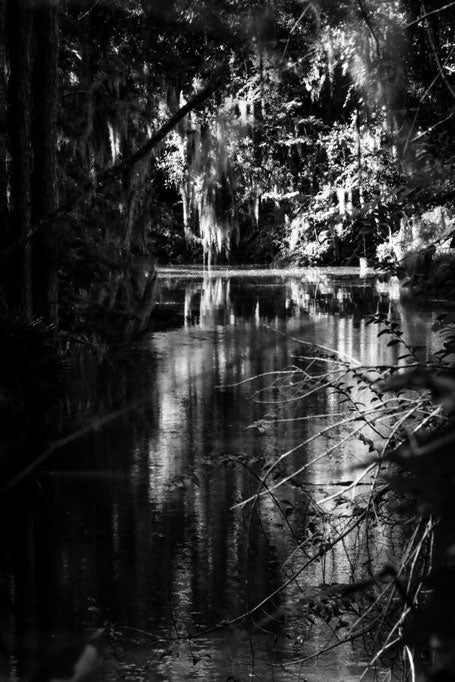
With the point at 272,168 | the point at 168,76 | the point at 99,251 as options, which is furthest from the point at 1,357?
the point at 272,168

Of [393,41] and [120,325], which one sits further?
[120,325]

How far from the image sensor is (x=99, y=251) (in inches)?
680

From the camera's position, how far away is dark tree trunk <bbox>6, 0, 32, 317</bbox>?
12.7 meters

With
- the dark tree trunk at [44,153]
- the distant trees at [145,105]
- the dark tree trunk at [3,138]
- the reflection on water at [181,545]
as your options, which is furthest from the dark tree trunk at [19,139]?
the reflection on water at [181,545]

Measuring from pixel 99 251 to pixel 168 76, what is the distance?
393 cm

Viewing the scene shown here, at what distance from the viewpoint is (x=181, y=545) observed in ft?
26.1

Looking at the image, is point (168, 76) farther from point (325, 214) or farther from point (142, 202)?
point (325, 214)

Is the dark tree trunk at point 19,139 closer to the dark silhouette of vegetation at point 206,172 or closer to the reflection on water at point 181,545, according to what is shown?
the dark silhouette of vegetation at point 206,172

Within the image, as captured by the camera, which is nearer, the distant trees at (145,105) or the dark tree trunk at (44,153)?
the distant trees at (145,105)

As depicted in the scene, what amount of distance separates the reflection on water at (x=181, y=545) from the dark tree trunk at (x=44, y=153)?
193cm

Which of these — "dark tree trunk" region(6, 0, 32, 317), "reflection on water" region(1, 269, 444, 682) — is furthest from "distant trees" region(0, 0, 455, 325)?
"reflection on water" region(1, 269, 444, 682)

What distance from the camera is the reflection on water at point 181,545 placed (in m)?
5.93

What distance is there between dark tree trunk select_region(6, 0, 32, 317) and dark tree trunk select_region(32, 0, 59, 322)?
29 centimetres

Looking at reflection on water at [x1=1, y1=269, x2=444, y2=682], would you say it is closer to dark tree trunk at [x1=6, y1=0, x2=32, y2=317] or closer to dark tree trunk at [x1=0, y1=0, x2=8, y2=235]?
dark tree trunk at [x1=6, y1=0, x2=32, y2=317]
